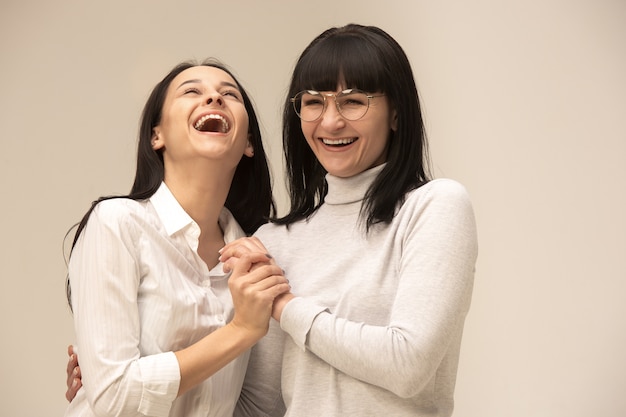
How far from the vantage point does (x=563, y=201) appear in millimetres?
3197

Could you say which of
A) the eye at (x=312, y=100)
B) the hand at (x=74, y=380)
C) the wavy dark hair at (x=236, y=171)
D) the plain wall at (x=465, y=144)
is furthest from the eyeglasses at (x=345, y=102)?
the plain wall at (x=465, y=144)

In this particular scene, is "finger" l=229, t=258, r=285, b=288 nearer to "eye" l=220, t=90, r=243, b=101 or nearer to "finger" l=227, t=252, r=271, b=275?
"finger" l=227, t=252, r=271, b=275

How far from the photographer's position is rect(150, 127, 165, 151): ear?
1941 mm

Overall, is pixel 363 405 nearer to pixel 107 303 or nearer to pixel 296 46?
pixel 107 303

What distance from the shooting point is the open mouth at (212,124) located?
185 cm

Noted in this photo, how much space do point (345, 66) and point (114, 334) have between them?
70cm

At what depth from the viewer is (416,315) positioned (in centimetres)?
142

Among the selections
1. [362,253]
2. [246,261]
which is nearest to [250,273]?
[246,261]

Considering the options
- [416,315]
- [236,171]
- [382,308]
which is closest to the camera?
[416,315]

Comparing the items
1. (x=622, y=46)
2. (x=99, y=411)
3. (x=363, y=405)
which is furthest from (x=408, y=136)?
(x=622, y=46)

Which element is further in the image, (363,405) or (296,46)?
(296,46)

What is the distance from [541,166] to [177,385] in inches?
81.6

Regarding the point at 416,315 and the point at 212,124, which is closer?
the point at 416,315

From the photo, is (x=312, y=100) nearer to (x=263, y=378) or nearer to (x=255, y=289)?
(x=255, y=289)
